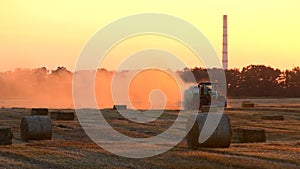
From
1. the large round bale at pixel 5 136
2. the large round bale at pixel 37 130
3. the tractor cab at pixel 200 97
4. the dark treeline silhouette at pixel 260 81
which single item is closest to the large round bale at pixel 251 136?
the large round bale at pixel 37 130

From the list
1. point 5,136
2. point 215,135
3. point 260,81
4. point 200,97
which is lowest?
point 5,136

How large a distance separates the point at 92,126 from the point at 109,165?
1642cm

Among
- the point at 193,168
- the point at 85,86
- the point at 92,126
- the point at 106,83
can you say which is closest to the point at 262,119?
the point at 92,126

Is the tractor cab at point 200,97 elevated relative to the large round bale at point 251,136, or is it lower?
elevated

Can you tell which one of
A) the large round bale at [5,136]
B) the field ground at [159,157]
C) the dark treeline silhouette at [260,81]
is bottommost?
the field ground at [159,157]

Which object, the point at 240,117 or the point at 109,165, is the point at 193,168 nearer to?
the point at 109,165

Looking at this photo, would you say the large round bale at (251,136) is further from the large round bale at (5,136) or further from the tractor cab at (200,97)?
the tractor cab at (200,97)

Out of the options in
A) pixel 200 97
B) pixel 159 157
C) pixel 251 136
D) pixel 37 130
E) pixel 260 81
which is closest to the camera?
pixel 159 157

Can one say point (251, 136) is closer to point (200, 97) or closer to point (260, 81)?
point (200, 97)

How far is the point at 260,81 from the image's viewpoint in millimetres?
122000

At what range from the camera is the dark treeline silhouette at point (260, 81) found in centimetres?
11462

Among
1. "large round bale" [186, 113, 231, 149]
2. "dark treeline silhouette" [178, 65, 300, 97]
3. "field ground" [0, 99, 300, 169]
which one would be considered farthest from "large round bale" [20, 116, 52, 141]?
"dark treeline silhouette" [178, 65, 300, 97]

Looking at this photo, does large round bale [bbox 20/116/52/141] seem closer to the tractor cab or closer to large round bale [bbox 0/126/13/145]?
large round bale [bbox 0/126/13/145]

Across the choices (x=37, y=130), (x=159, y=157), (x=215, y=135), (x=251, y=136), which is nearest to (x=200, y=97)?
(x=251, y=136)
